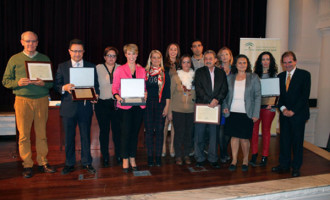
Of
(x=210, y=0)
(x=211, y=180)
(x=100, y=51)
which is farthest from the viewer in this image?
(x=210, y=0)

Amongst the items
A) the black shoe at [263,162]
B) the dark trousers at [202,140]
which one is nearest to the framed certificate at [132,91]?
the dark trousers at [202,140]

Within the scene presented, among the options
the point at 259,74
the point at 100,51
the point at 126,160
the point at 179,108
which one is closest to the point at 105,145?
the point at 126,160

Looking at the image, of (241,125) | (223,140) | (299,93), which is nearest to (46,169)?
(223,140)

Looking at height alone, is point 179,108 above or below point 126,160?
above

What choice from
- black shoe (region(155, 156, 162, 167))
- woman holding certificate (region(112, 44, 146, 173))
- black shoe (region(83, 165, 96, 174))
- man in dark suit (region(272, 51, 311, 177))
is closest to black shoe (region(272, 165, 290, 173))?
man in dark suit (region(272, 51, 311, 177))

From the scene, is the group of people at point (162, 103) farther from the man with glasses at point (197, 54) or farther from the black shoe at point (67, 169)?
the man with glasses at point (197, 54)

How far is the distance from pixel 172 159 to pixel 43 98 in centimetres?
191

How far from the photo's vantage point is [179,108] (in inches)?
134

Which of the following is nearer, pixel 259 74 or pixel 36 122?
pixel 36 122

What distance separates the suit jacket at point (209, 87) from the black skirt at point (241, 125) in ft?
0.89

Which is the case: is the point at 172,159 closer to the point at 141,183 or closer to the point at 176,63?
the point at 141,183

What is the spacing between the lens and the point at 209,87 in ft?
10.8

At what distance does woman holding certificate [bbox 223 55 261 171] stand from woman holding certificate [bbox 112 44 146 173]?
3.69 ft

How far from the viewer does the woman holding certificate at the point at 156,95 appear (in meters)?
3.27
